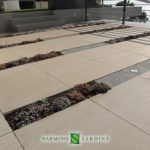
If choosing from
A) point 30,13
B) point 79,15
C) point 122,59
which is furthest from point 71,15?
point 122,59

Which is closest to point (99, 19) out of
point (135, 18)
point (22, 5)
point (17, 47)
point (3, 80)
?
point (135, 18)

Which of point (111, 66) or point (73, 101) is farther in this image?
point (111, 66)

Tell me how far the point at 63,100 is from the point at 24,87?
3.09 ft

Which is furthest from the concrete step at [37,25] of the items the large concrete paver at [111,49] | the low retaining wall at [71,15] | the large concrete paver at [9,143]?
the large concrete paver at [9,143]

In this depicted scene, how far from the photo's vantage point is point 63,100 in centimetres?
315

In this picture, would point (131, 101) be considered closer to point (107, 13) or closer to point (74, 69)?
point (74, 69)

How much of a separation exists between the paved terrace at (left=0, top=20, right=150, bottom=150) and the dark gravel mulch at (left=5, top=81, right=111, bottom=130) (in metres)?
0.10

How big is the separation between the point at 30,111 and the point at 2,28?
822 centimetres

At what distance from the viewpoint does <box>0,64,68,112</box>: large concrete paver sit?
10.6 ft

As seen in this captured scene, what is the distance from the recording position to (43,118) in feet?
9.09

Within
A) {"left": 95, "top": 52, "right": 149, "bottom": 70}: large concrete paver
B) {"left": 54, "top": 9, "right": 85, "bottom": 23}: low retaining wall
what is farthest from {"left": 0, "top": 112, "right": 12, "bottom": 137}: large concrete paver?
{"left": 54, "top": 9, "right": 85, "bottom": 23}: low retaining wall

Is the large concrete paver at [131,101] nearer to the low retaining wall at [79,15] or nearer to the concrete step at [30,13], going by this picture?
the low retaining wall at [79,15]

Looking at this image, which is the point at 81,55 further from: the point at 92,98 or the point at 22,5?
the point at 22,5

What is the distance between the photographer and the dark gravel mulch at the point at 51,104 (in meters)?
2.74
